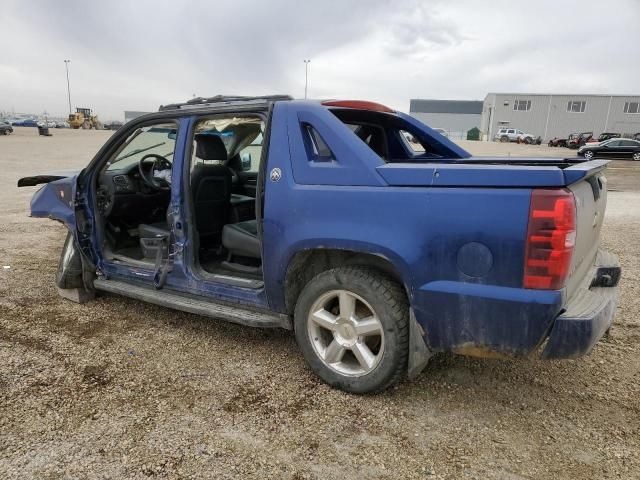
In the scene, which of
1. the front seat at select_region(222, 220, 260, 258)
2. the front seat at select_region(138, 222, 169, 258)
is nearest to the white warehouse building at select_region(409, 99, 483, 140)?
the front seat at select_region(138, 222, 169, 258)

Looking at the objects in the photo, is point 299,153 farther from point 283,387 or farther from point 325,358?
point 283,387

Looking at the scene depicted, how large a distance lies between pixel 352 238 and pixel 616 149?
30187 mm

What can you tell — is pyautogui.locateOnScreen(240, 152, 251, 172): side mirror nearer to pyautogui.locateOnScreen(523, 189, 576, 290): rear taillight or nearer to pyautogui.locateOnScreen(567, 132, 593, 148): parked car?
pyautogui.locateOnScreen(523, 189, 576, 290): rear taillight

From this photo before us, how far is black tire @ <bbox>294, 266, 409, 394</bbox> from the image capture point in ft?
8.80

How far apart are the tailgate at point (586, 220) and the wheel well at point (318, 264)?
90 cm

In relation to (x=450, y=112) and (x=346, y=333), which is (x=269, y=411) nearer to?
(x=346, y=333)

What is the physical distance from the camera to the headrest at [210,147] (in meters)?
3.75

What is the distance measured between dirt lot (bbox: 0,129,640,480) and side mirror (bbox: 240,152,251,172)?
5.41 ft

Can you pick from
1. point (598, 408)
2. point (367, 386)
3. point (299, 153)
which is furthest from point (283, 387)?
point (598, 408)

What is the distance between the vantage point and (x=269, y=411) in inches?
108

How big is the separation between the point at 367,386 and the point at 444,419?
1.52ft

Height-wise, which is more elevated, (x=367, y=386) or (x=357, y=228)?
(x=357, y=228)

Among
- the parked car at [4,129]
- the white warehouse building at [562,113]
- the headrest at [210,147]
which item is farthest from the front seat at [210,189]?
the white warehouse building at [562,113]

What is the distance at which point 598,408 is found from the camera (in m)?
2.79
